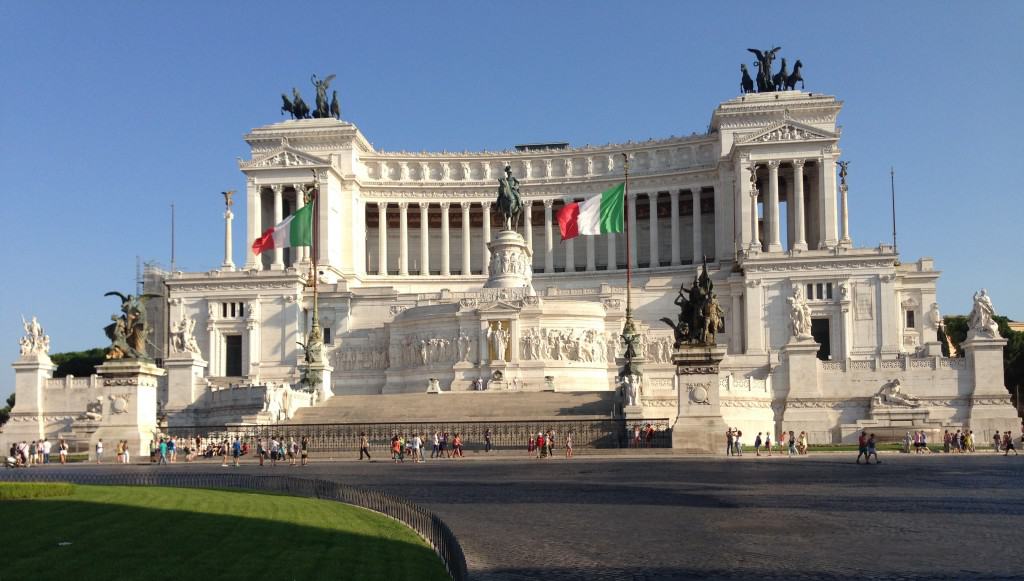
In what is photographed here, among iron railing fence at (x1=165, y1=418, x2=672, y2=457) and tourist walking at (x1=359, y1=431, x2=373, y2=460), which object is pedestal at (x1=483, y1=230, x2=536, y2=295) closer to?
iron railing fence at (x1=165, y1=418, x2=672, y2=457)

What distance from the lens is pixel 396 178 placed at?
4424 inches

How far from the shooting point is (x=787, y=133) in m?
96.8

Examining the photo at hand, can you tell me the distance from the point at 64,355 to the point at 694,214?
6647cm

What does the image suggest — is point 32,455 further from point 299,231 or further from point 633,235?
point 633,235

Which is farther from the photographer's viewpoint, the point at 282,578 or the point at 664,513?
the point at 664,513

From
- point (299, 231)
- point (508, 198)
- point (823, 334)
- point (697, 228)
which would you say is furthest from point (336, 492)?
point (697, 228)

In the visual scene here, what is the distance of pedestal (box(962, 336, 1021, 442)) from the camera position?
191 feet

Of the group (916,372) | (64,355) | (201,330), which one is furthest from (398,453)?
(64,355)

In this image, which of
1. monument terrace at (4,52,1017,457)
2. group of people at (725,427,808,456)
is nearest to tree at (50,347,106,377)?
monument terrace at (4,52,1017,457)

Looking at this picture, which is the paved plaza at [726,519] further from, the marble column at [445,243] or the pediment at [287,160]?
the marble column at [445,243]

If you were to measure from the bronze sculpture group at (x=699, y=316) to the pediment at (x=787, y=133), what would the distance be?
5541cm

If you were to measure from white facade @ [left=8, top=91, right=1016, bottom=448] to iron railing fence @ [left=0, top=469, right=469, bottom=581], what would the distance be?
99.4 feet

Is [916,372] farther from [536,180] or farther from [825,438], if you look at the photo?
[536,180]

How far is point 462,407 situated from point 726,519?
40035 mm
